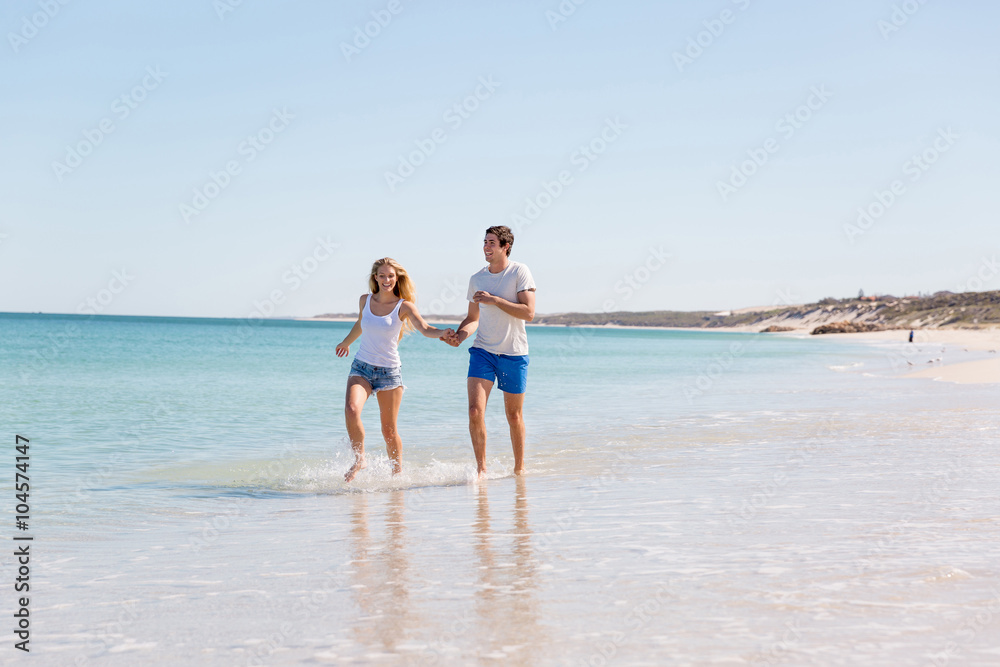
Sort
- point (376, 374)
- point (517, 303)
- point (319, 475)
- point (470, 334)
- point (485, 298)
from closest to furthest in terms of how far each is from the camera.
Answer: point (485, 298)
point (517, 303)
point (470, 334)
point (376, 374)
point (319, 475)

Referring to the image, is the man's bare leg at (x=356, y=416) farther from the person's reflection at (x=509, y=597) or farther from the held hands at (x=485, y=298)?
the person's reflection at (x=509, y=597)

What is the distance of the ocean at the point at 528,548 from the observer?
9.09 ft

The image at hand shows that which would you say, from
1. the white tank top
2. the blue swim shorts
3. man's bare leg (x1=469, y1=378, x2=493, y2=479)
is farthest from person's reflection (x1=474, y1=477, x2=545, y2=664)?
the white tank top

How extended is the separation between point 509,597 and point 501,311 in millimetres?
3559

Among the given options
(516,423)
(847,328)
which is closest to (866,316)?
(847,328)

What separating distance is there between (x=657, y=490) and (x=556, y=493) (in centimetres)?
75

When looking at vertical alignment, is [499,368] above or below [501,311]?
below

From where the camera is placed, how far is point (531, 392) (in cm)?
1795

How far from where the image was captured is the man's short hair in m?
6.43

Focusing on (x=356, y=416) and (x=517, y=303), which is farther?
(x=356, y=416)

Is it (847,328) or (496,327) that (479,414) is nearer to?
(496,327)

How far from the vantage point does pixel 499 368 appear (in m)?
6.72

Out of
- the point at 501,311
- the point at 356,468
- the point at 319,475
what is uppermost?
the point at 501,311

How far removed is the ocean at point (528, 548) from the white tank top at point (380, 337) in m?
1.08
